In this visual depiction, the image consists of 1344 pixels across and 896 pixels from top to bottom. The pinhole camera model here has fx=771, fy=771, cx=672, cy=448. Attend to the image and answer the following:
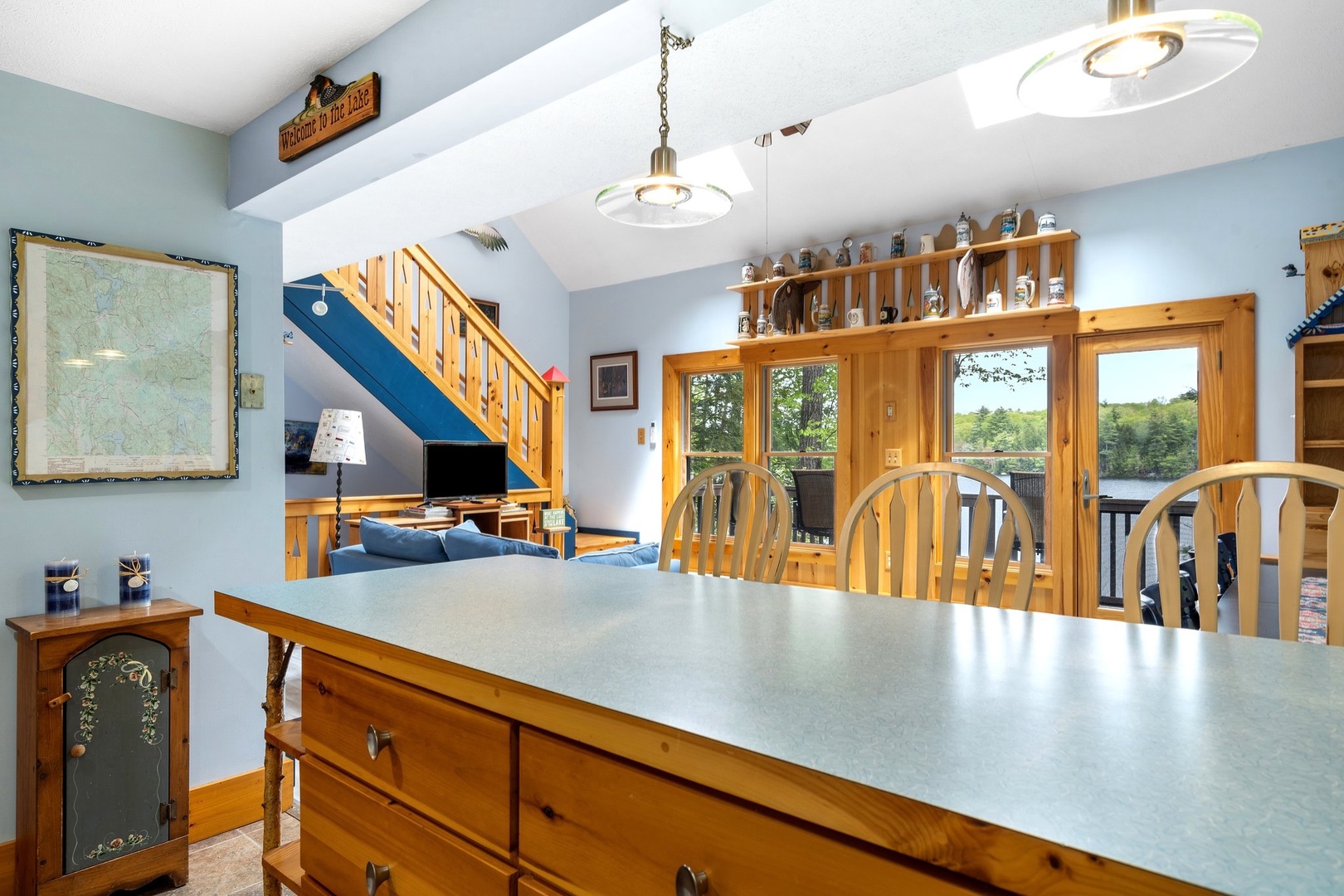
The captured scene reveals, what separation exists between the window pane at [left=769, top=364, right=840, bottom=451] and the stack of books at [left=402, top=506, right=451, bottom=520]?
8.15 feet

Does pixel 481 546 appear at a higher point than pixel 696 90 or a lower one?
lower

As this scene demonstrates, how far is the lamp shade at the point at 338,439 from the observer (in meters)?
4.89

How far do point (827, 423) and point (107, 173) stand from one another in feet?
14.6

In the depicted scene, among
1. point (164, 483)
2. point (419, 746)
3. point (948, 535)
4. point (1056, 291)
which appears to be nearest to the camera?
point (419, 746)

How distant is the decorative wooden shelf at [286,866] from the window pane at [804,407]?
461cm

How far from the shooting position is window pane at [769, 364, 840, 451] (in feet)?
18.6

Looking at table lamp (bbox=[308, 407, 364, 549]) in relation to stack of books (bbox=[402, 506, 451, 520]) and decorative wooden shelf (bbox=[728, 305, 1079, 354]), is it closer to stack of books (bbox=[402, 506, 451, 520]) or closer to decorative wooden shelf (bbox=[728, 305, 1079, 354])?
stack of books (bbox=[402, 506, 451, 520])

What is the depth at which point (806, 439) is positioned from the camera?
229 inches

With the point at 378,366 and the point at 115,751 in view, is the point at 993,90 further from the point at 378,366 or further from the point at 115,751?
the point at 115,751

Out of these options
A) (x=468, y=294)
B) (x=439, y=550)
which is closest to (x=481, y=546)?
(x=439, y=550)

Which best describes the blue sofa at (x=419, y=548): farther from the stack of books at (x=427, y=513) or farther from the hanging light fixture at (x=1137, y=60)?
the hanging light fixture at (x=1137, y=60)

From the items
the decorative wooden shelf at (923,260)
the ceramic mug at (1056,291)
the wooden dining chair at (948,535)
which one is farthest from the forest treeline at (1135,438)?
the wooden dining chair at (948,535)

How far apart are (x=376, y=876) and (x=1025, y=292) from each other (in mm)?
4567

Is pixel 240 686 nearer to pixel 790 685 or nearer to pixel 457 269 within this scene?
pixel 790 685
